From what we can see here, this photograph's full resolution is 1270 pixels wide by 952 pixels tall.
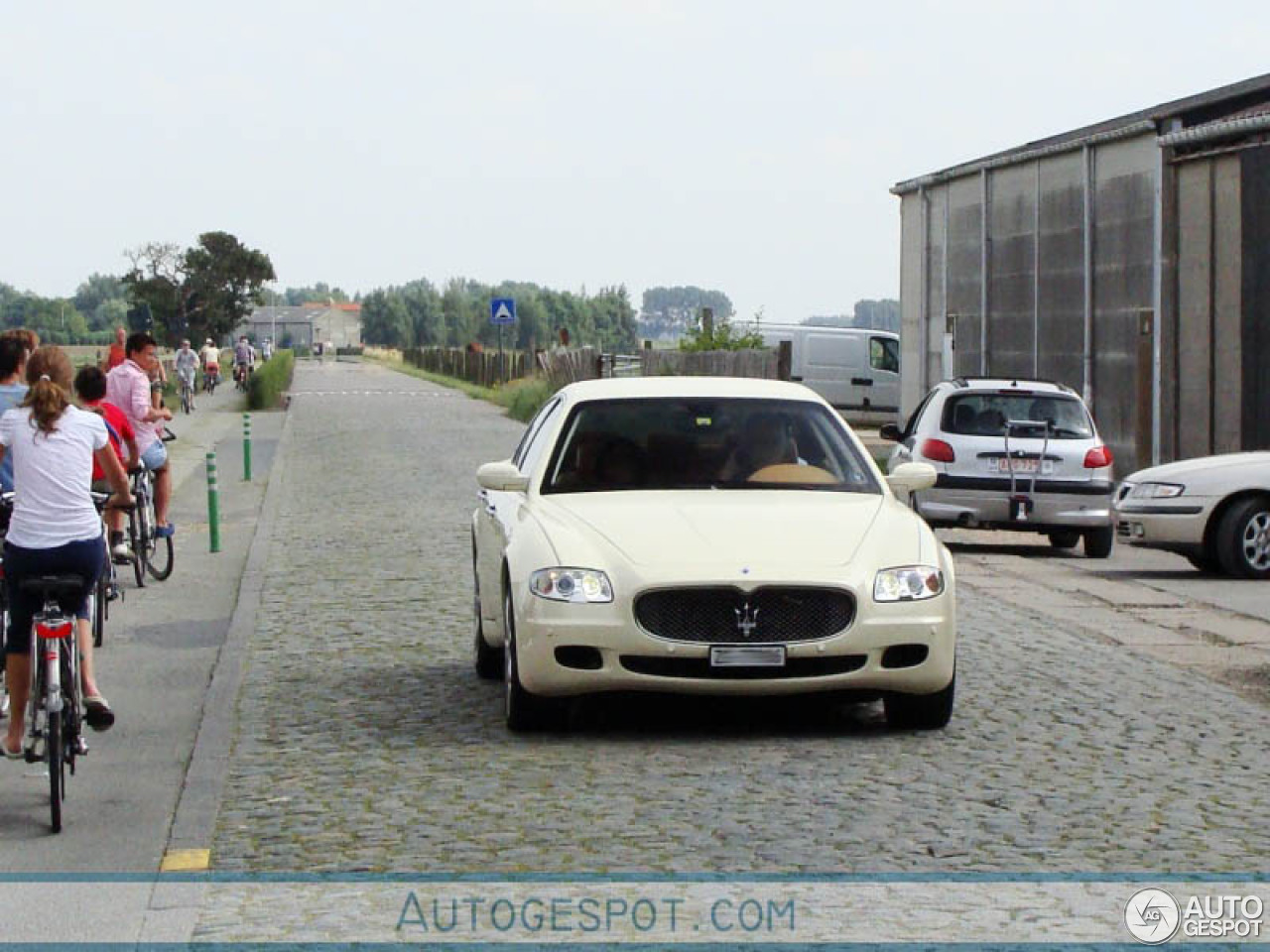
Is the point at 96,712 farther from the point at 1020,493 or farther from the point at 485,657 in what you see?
the point at 1020,493

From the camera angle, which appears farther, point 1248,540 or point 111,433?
point 1248,540

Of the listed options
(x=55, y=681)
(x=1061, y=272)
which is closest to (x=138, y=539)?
(x=55, y=681)

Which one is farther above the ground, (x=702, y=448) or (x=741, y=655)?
(x=702, y=448)

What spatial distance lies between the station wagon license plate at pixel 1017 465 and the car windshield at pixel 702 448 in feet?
28.8

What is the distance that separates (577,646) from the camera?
351 inches

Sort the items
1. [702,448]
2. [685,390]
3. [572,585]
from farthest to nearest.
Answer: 1. [685,390]
2. [702,448]
3. [572,585]

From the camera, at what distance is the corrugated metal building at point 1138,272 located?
25234 mm

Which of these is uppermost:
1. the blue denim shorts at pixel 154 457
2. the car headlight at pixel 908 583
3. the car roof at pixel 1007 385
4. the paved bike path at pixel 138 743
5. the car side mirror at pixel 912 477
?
the car roof at pixel 1007 385

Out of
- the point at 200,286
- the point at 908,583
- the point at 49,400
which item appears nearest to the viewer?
the point at 49,400

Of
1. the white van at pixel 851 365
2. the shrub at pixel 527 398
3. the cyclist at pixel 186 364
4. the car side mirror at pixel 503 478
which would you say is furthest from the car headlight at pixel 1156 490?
the cyclist at pixel 186 364

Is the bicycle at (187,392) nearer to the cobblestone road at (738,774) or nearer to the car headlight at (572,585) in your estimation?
the cobblestone road at (738,774)

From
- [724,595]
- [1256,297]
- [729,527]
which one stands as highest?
[1256,297]

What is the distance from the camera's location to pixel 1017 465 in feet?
62.3

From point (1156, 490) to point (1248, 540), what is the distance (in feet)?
2.75
